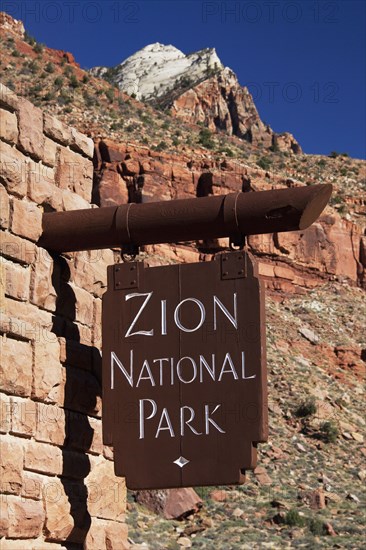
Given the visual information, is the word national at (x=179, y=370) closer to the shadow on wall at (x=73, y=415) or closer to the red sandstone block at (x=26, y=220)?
the shadow on wall at (x=73, y=415)

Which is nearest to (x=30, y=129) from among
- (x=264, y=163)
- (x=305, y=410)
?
(x=305, y=410)

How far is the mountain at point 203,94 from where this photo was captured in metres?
77.1

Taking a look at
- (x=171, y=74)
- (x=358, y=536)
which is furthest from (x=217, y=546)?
(x=171, y=74)

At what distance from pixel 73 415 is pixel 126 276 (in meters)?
1.10

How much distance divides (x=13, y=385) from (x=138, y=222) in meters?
1.40

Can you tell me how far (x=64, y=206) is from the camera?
324 inches

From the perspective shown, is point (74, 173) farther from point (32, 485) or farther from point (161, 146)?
point (161, 146)

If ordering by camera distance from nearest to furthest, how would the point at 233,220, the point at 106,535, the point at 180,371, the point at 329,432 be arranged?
the point at 180,371 < the point at 233,220 < the point at 106,535 < the point at 329,432

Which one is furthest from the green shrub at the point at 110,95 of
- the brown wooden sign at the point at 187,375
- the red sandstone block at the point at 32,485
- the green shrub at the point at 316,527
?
the red sandstone block at the point at 32,485

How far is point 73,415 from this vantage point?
25.9ft

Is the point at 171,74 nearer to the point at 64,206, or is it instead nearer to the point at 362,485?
the point at 362,485

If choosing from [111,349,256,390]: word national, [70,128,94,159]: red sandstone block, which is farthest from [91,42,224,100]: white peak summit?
[111,349,256,390]: word national

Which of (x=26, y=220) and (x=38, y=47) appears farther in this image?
(x=38, y=47)

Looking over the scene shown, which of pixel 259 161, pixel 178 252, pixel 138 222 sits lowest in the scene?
pixel 138 222
